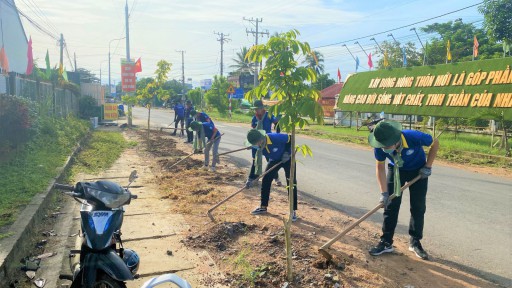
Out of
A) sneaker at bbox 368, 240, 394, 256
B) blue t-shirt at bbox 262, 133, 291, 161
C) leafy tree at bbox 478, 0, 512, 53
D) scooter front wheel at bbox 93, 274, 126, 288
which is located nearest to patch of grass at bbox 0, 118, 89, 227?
scooter front wheel at bbox 93, 274, 126, 288

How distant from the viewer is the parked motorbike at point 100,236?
2900mm

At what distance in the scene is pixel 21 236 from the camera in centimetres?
465

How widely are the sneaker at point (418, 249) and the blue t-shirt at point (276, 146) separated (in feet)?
6.96

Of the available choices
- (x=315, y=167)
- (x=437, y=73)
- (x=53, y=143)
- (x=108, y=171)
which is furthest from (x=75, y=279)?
(x=437, y=73)

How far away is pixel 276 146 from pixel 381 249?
2066 millimetres

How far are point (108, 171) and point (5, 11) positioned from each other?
1361cm

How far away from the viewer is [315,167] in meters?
11.0

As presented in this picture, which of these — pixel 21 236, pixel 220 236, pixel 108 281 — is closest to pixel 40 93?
pixel 21 236

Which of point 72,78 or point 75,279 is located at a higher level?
point 72,78

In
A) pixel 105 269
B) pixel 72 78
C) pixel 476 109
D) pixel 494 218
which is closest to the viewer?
pixel 105 269

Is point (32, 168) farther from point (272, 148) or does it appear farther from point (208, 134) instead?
→ point (272, 148)

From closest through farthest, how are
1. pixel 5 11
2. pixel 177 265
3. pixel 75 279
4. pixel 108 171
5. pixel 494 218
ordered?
pixel 75 279
pixel 177 265
pixel 494 218
pixel 108 171
pixel 5 11

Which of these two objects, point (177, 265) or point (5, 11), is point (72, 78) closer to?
point (5, 11)

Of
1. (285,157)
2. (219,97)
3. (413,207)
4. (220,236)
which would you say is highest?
(219,97)
